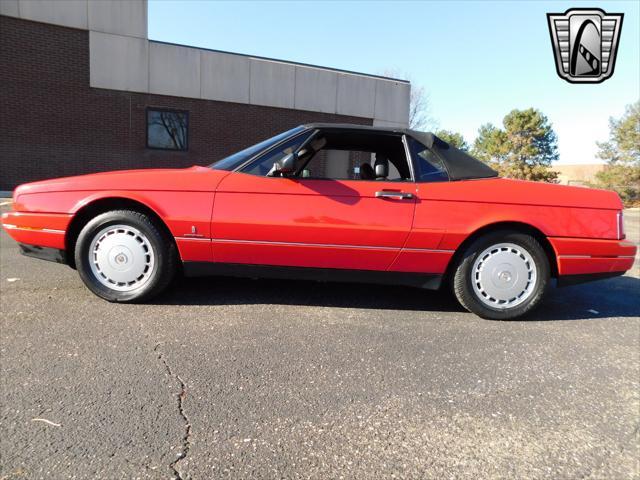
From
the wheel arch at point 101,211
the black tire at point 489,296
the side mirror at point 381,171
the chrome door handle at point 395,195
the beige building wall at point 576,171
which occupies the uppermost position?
the beige building wall at point 576,171

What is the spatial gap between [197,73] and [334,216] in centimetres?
1140

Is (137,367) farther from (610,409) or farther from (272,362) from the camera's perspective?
(610,409)

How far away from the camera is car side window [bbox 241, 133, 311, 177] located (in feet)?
9.96

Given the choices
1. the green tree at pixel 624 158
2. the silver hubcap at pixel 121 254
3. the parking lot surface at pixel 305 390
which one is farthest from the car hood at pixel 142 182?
the green tree at pixel 624 158

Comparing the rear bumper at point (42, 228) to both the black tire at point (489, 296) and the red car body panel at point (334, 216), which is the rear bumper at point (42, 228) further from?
the black tire at point (489, 296)

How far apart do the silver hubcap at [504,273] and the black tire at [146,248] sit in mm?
2338

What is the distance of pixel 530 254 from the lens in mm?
3059

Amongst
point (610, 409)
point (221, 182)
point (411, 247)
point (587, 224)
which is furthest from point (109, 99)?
point (610, 409)

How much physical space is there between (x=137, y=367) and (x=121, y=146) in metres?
11.7

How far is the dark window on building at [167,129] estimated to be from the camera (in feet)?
40.7

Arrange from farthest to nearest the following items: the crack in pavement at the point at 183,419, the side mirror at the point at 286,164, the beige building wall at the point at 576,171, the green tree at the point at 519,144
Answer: the beige building wall at the point at 576,171
the green tree at the point at 519,144
the side mirror at the point at 286,164
the crack in pavement at the point at 183,419

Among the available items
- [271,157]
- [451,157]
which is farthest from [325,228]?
[451,157]

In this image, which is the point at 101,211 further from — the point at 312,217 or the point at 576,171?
the point at 576,171

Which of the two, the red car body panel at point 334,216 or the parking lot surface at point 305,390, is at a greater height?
the red car body panel at point 334,216
